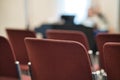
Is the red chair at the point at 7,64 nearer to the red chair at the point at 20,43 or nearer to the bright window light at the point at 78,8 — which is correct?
the red chair at the point at 20,43

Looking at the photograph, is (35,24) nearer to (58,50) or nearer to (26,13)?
(26,13)

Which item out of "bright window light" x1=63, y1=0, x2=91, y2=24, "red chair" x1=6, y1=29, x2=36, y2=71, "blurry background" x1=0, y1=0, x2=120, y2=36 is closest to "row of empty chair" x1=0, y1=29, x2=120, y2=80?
"red chair" x1=6, y1=29, x2=36, y2=71

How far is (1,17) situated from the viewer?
4941mm

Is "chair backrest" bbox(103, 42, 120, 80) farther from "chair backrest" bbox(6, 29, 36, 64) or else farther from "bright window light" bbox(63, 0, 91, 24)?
→ "bright window light" bbox(63, 0, 91, 24)

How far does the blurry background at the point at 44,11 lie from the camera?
5.08 metres

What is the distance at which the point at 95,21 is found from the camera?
5664mm

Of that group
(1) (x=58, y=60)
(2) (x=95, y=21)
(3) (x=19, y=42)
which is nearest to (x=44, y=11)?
(2) (x=95, y=21)

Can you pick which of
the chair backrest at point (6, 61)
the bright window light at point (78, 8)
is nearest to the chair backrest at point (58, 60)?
the chair backrest at point (6, 61)

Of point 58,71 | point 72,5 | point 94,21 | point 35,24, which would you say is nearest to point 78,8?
point 72,5

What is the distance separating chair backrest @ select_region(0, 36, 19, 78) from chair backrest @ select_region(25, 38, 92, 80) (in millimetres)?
238

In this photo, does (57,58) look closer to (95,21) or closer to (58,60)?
(58,60)

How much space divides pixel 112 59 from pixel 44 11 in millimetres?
4325

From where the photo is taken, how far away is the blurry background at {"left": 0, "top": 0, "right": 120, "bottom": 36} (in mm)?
5078

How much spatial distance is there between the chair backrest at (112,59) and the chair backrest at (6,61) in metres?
0.76
